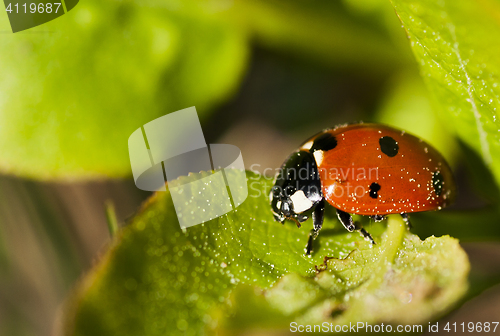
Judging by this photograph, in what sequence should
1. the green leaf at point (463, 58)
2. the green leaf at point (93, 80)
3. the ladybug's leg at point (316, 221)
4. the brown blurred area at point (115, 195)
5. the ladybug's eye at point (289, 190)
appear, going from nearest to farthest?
the green leaf at point (463, 58) < the ladybug's leg at point (316, 221) < the ladybug's eye at point (289, 190) < the green leaf at point (93, 80) < the brown blurred area at point (115, 195)

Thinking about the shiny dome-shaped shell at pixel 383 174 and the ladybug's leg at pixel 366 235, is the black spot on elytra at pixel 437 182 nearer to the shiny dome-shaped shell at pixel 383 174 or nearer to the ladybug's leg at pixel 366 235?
the shiny dome-shaped shell at pixel 383 174

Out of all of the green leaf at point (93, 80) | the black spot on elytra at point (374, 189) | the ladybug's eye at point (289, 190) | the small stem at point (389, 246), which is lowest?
the small stem at point (389, 246)

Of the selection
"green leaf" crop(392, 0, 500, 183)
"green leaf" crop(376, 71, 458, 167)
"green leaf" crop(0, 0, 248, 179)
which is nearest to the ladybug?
"green leaf" crop(392, 0, 500, 183)

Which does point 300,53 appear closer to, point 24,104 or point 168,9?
point 168,9

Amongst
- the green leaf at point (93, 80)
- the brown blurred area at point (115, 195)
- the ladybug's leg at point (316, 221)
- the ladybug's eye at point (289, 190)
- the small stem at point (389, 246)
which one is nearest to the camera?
the small stem at point (389, 246)

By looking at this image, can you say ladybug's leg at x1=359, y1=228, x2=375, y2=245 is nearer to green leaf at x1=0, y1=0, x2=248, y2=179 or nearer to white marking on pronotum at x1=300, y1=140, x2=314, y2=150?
white marking on pronotum at x1=300, y1=140, x2=314, y2=150

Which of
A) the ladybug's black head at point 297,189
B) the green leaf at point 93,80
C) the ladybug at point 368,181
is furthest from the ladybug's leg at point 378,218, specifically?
the green leaf at point 93,80
